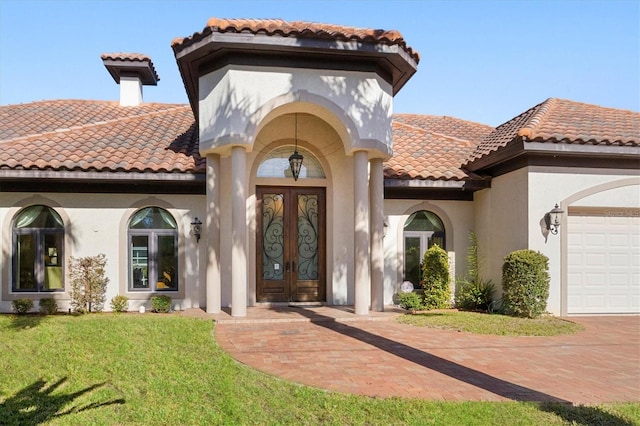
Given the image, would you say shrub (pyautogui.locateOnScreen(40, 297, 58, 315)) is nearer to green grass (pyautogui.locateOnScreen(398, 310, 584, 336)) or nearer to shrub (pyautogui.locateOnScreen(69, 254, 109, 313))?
shrub (pyautogui.locateOnScreen(69, 254, 109, 313))

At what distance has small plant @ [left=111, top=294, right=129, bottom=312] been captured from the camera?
434 inches

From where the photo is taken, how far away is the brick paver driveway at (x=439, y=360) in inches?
213

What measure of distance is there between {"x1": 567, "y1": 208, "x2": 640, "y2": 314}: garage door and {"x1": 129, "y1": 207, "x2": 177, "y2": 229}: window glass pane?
10.3 m

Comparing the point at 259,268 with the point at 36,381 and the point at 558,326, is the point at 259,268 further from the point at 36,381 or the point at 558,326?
the point at 558,326

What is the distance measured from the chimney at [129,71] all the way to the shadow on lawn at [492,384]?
13964 mm

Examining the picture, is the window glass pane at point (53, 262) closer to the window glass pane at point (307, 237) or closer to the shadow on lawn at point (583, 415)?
the window glass pane at point (307, 237)

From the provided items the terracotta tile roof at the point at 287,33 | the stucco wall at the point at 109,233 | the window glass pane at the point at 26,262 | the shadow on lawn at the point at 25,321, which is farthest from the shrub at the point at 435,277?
the window glass pane at the point at 26,262

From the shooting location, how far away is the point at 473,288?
11867mm

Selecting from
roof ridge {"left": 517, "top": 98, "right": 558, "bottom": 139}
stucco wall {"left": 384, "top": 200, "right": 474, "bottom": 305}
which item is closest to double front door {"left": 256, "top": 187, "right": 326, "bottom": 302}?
stucco wall {"left": 384, "top": 200, "right": 474, "bottom": 305}

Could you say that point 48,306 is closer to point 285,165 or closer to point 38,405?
point 38,405

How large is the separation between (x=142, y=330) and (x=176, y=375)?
9.78 feet

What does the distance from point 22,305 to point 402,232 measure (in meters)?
9.85

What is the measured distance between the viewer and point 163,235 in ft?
38.2

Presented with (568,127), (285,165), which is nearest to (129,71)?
(285,165)
